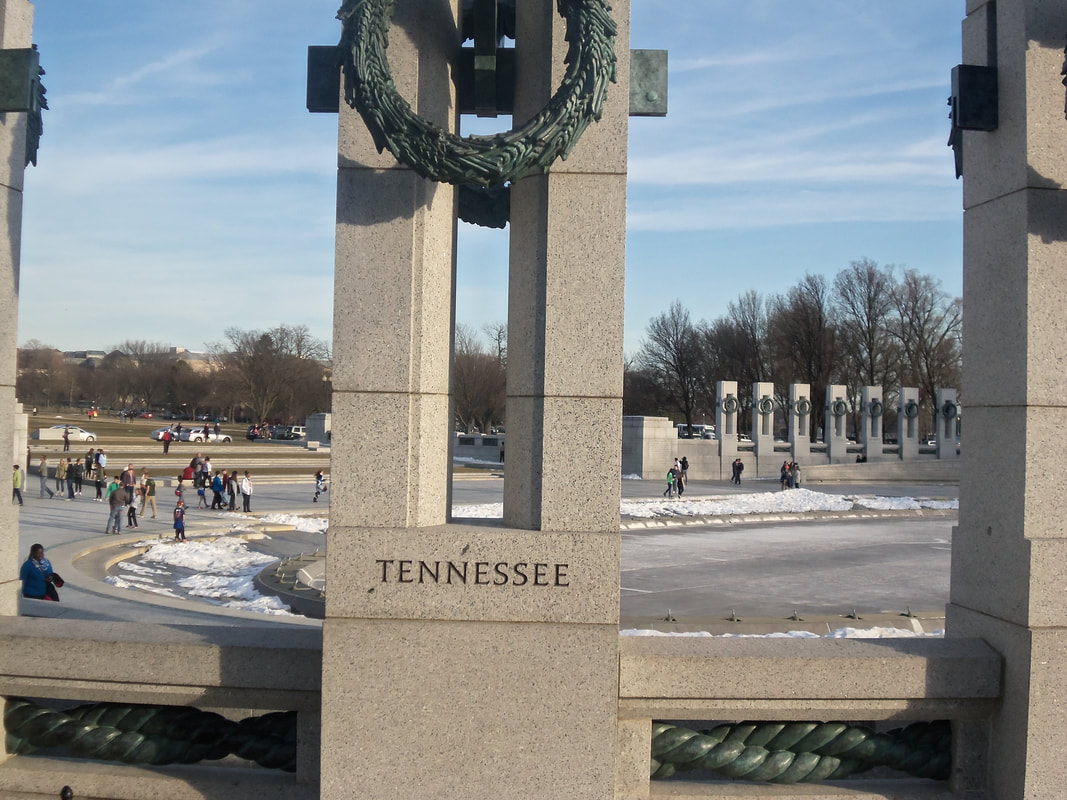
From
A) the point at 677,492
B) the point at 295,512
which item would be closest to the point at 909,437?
the point at 677,492

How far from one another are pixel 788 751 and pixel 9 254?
5159 millimetres

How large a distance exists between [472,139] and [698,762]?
3.21 meters

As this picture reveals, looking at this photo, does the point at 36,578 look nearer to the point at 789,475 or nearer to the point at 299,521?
the point at 299,521

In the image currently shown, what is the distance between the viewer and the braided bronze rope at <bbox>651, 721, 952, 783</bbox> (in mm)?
4484

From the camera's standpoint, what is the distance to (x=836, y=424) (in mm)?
54031

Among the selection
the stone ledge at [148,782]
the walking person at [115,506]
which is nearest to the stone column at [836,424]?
the walking person at [115,506]

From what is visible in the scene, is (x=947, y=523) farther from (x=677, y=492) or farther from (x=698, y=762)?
(x=698, y=762)

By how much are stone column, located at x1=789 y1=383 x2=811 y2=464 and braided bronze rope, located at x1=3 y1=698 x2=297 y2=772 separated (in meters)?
49.3

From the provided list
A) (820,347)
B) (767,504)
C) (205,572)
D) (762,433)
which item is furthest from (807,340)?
(205,572)

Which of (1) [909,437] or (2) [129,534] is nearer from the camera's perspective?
(2) [129,534]

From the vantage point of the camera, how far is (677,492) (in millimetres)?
37625

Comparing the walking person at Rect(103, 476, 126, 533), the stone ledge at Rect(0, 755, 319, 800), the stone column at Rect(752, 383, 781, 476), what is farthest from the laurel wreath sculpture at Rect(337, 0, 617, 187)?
the stone column at Rect(752, 383, 781, 476)

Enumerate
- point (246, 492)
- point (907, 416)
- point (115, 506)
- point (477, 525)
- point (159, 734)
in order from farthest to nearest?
1. point (907, 416)
2. point (246, 492)
3. point (115, 506)
4. point (477, 525)
5. point (159, 734)

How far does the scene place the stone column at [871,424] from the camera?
176 ft
